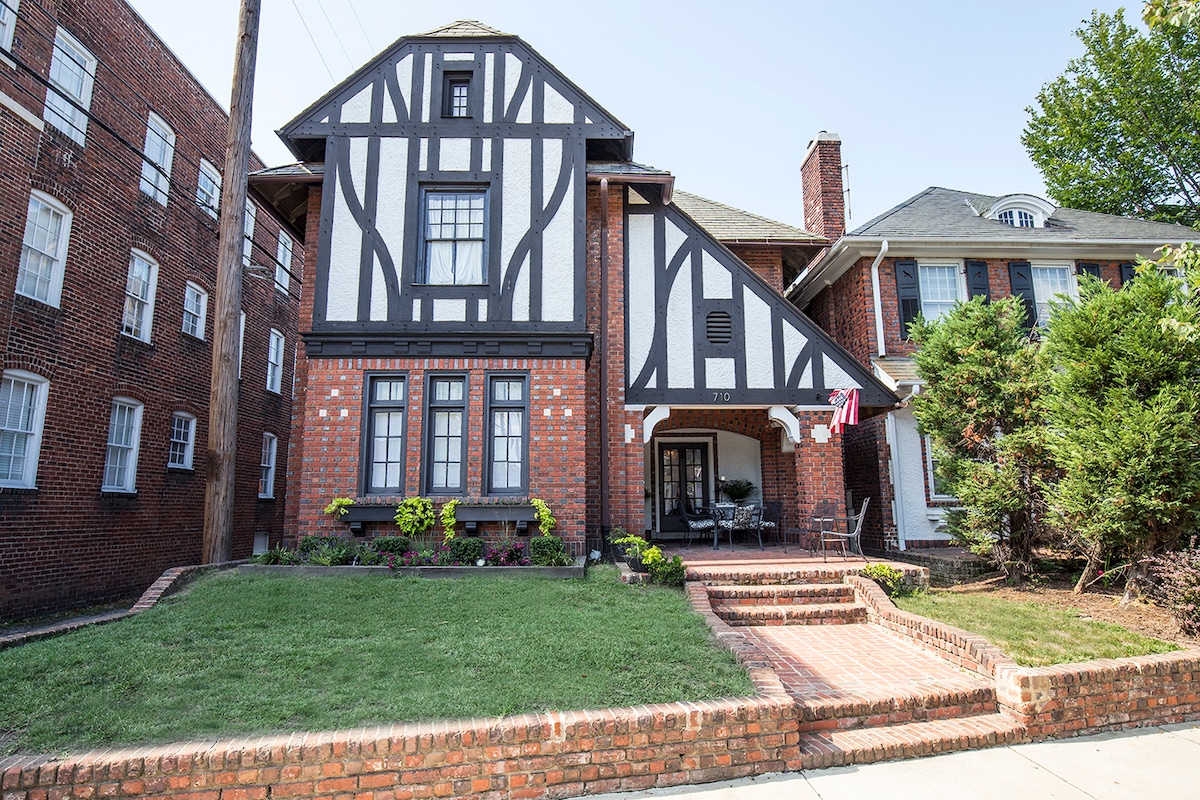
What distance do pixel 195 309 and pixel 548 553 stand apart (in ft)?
35.1

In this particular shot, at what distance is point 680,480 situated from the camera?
14383mm

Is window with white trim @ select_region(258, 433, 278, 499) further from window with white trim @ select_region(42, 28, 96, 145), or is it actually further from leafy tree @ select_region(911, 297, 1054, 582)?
leafy tree @ select_region(911, 297, 1054, 582)

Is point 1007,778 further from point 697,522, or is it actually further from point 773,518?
point 697,522

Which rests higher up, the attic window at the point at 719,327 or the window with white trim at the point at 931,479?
the attic window at the point at 719,327

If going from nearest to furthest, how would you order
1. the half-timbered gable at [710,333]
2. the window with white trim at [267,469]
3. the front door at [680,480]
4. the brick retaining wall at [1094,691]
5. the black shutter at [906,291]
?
1. the brick retaining wall at [1094,691]
2. the half-timbered gable at [710,333]
3. the black shutter at [906,291]
4. the front door at [680,480]
5. the window with white trim at [267,469]

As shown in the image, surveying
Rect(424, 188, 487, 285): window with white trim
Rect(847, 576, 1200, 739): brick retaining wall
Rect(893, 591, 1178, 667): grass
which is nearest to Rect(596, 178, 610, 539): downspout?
Rect(424, 188, 487, 285): window with white trim

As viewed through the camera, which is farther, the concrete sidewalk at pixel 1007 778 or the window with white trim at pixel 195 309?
the window with white trim at pixel 195 309

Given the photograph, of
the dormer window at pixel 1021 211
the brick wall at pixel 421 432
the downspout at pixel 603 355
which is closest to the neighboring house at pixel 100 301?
the brick wall at pixel 421 432

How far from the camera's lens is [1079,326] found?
327 inches

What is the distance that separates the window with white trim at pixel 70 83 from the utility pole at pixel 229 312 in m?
2.68

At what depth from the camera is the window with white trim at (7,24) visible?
988 centimetres

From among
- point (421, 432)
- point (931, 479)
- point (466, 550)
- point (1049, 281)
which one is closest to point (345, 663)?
point (466, 550)

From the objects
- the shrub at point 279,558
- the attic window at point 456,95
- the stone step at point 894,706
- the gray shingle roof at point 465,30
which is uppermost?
the gray shingle roof at point 465,30

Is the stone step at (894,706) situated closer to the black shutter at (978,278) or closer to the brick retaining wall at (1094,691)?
the brick retaining wall at (1094,691)
